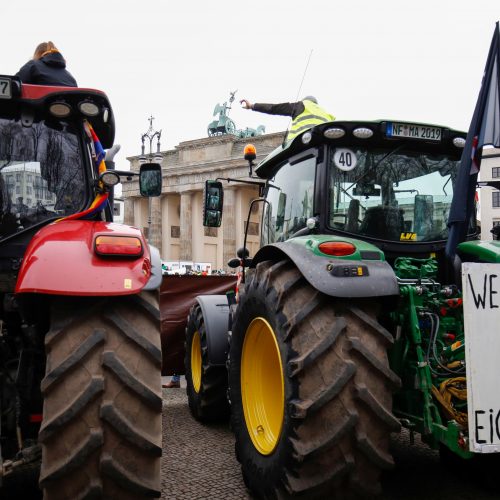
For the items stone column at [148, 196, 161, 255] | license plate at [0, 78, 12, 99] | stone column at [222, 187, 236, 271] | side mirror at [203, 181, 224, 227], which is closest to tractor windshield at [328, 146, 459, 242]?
side mirror at [203, 181, 224, 227]

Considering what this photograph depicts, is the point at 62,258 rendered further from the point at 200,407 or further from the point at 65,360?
the point at 200,407

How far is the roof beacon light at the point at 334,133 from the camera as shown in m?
3.79

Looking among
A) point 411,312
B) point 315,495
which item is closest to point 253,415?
point 315,495

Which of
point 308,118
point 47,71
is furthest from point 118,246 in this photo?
point 308,118

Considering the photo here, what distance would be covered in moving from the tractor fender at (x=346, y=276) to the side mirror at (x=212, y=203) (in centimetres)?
203

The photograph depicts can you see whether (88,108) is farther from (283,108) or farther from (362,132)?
(283,108)

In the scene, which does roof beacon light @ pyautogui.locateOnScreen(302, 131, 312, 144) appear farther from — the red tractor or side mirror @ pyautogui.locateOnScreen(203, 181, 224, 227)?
the red tractor

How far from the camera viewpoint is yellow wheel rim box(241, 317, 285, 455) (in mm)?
3473

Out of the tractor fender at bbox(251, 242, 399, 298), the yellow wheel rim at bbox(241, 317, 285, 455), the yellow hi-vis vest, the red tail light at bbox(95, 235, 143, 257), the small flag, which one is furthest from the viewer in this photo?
the yellow hi-vis vest

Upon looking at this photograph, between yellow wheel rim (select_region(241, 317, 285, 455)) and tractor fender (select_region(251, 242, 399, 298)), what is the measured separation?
0.58 metres

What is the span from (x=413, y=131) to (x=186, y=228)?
53.6m

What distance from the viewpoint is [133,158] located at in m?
53.3

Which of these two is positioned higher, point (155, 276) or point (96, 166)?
point (96, 166)

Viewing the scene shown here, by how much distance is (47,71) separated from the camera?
3383 mm
